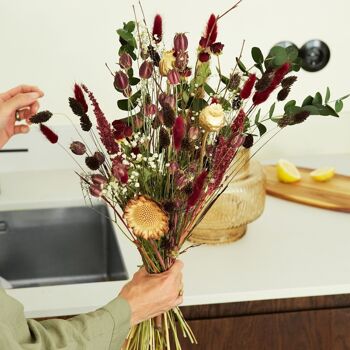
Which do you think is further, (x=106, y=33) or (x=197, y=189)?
(x=106, y=33)

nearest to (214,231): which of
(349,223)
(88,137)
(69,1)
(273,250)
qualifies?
(273,250)

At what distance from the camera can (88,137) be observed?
1.96 meters

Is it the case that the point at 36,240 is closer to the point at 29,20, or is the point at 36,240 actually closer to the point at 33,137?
the point at 33,137

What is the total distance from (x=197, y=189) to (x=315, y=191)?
100 centimetres

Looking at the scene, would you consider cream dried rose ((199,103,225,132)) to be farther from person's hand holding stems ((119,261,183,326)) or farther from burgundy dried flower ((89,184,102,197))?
person's hand holding stems ((119,261,183,326))

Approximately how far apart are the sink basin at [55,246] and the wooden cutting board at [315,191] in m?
0.51

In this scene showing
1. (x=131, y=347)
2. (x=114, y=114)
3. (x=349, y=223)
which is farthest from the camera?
(x=114, y=114)

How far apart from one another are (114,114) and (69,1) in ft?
1.18

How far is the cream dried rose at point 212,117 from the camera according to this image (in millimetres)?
963

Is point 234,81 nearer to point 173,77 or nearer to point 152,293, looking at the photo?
point 173,77

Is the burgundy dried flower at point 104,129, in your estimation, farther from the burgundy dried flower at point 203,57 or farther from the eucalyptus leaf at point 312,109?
the eucalyptus leaf at point 312,109

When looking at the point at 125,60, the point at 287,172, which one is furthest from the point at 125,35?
the point at 287,172

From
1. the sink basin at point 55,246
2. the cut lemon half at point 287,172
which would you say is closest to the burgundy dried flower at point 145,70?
the sink basin at point 55,246

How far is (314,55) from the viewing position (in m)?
2.07
